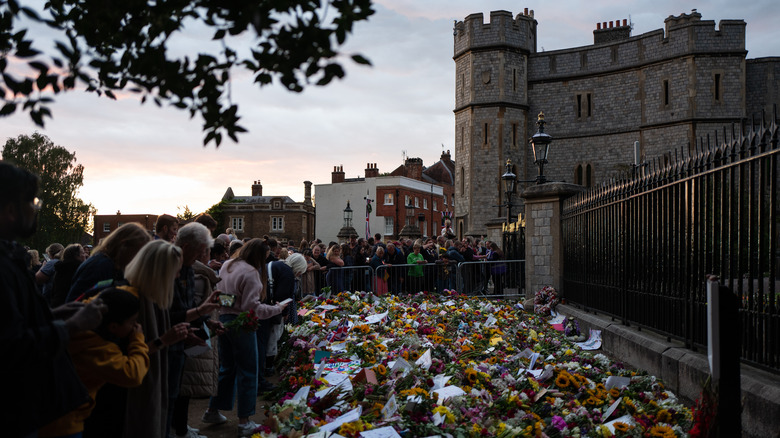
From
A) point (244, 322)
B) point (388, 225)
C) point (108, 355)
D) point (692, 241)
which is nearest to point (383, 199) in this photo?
point (388, 225)

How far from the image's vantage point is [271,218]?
77125 mm

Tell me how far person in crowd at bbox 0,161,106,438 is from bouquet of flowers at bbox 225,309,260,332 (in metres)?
2.74

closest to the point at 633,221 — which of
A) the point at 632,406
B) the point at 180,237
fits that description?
the point at 632,406

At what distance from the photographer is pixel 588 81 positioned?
4316cm

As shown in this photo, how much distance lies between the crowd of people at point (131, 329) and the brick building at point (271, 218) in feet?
227

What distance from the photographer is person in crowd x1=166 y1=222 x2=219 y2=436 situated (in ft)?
15.4

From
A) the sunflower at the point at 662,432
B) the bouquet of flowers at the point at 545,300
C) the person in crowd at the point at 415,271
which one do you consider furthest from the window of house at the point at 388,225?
the sunflower at the point at 662,432

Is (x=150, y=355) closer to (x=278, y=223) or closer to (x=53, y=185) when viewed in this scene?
(x=53, y=185)

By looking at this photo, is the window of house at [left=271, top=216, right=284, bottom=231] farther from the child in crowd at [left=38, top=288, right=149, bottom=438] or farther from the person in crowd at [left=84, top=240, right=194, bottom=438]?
the child in crowd at [left=38, top=288, right=149, bottom=438]

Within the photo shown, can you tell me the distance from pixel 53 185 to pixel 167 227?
49.9 metres

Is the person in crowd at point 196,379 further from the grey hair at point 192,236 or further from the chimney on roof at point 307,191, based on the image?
the chimney on roof at point 307,191

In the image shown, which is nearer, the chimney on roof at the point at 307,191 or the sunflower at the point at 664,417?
the sunflower at the point at 664,417

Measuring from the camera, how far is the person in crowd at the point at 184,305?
4.69 m

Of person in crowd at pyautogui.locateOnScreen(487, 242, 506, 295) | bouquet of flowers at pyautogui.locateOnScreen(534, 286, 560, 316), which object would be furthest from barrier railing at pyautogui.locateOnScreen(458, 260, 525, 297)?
bouquet of flowers at pyautogui.locateOnScreen(534, 286, 560, 316)
